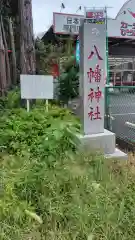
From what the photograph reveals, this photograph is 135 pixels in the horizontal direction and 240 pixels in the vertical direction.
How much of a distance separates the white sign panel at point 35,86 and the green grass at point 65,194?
1.98 m

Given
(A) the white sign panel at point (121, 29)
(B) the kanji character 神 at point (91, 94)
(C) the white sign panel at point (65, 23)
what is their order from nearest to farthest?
(B) the kanji character 神 at point (91, 94), (C) the white sign panel at point (65, 23), (A) the white sign panel at point (121, 29)

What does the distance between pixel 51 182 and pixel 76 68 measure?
645cm

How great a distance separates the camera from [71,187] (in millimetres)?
2271

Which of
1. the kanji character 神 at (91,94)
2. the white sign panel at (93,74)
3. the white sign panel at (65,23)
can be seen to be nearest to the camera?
the white sign panel at (93,74)

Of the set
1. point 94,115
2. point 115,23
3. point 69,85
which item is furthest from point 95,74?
point 115,23

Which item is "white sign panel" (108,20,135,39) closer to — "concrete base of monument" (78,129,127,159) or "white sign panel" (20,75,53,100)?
"white sign panel" (20,75,53,100)

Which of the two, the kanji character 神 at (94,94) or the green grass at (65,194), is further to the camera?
the kanji character 神 at (94,94)

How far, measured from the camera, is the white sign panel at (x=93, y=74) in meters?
3.29

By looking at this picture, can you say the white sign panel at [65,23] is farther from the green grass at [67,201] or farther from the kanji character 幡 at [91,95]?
the green grass at [67,201]

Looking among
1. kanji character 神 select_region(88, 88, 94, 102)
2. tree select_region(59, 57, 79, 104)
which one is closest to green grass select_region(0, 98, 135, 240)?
kanji character 神 select_region(88, 88, 94, 102)

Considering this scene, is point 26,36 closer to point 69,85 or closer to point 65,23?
point 69,85

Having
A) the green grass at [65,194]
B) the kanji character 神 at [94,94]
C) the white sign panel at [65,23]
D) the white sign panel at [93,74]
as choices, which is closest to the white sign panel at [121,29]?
the white sign panel at [65,23]

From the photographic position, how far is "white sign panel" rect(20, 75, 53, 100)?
486cm

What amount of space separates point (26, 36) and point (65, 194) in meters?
5.77
